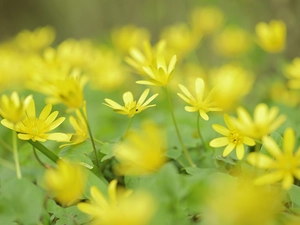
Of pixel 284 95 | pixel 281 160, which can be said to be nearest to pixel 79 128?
pixel 281 160

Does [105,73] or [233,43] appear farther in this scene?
[233,43]

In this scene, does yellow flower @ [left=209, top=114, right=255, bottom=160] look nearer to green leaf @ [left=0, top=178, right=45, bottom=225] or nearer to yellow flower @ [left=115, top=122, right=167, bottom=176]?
yellow flower @ [left=115, top=122, right=167, bottom=176]

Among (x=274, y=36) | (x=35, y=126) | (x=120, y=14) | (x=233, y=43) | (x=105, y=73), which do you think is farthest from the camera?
(x=120, y=14)

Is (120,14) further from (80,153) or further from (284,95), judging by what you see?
(80,153)

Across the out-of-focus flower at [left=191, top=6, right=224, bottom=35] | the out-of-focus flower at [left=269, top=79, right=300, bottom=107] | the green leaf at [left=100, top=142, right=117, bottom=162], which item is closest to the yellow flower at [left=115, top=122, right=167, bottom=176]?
the green leaf at [left=100, top=142, right=117, bottom=162]

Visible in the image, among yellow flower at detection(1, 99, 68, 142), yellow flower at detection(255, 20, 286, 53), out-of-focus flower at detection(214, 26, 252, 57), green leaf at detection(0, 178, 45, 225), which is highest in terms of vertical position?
yellow flower at detection(1, 99, 68, 142)

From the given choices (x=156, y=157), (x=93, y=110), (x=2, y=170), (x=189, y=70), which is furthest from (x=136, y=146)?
(x=189, y=70)

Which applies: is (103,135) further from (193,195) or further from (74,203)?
(193,195)
